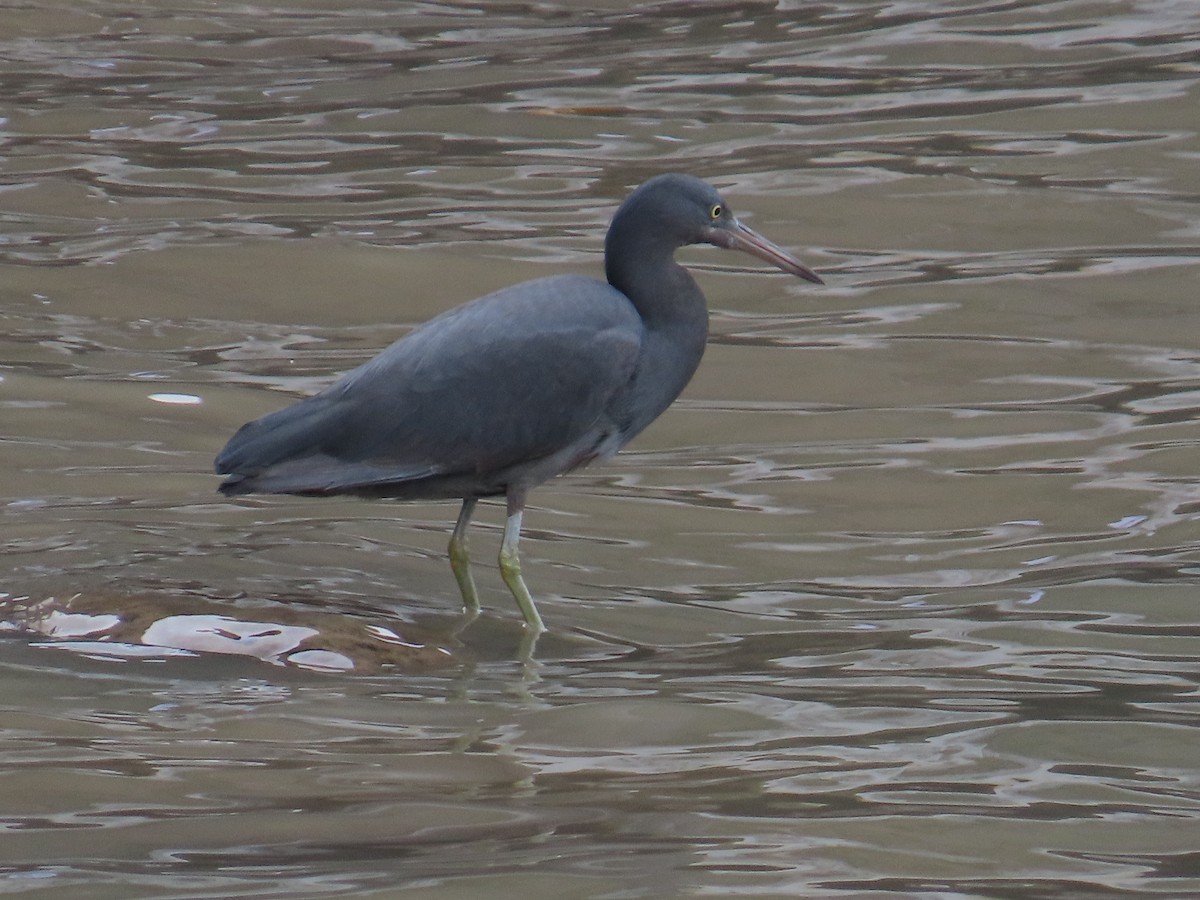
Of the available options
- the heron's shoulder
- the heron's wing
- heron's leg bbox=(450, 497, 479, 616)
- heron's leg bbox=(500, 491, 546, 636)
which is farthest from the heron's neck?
heron's leg bbox=(450, 497, 479, 616)

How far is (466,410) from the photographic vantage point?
5668mm

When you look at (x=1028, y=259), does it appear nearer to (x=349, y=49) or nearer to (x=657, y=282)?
(x=657, y=282)

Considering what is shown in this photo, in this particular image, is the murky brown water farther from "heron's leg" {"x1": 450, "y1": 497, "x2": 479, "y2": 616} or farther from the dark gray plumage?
the dark gray plumage

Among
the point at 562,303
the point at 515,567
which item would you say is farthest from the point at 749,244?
the point at 515,567

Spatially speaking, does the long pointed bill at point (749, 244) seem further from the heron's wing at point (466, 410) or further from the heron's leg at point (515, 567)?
the heron's leg at point (515, 567)

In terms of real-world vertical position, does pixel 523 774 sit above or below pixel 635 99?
below

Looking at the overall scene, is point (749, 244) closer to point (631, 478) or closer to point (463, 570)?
point (631, 478)

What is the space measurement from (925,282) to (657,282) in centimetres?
288

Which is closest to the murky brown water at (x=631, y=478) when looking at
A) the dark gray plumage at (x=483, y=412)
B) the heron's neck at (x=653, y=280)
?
the dark gray plumage at (x=483, y=412)

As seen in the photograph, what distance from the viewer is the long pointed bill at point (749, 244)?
→ 6180 mm

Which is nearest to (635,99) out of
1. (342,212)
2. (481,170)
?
(481,170)

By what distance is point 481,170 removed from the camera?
31.9 feet

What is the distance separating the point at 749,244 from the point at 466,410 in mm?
1175

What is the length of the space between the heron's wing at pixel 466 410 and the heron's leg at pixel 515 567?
0.43 feet
